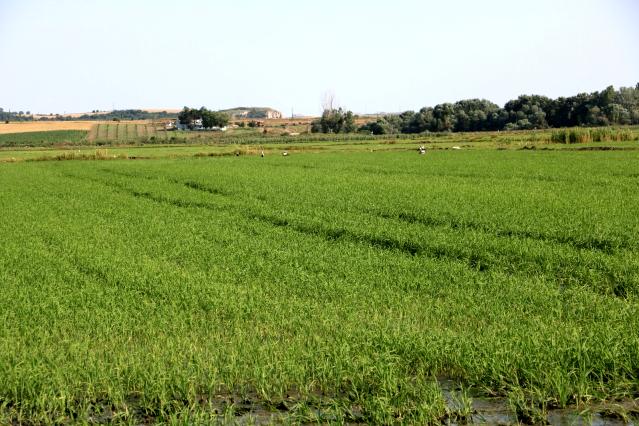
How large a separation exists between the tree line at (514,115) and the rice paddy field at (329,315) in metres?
75.4

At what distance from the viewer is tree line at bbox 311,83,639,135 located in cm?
8300

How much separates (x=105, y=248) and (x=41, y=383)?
6525 millimetres

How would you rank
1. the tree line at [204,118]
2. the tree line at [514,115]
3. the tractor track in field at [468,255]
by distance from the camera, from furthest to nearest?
the tree line at [204,118] < the tree line at [514,115] < the tractor track in field at [468,255]

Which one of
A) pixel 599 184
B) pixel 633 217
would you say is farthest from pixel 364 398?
pixel 599 184

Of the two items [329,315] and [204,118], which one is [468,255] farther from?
[204,118]

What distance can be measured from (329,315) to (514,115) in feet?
296

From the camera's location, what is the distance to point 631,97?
87312 mm

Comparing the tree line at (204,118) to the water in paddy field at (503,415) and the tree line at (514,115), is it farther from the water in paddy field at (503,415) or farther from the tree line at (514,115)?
the water in paddy field at (503,415)

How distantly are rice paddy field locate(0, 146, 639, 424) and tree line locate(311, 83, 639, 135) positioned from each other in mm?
75422

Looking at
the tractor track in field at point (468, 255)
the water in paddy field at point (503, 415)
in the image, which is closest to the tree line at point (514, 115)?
the tractor track in field at point (468, 255)

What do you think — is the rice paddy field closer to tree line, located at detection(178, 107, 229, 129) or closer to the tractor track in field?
the tractor track in field

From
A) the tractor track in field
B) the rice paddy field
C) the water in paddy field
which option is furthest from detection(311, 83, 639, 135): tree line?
the water in paddy field

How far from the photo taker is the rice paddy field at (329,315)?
5086mm

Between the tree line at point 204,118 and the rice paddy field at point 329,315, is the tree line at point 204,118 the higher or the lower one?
the higher one
